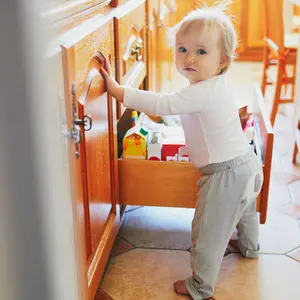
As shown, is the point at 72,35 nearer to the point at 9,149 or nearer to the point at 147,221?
the point at 9,149

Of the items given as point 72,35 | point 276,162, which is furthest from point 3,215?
point 276,162

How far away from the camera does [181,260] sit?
1498mm

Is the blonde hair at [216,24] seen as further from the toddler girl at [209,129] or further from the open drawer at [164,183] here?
the open drawer at [164,183]

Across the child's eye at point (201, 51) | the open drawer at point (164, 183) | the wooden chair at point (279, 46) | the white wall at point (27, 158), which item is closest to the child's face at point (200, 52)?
the child's eye at point (201, 51)

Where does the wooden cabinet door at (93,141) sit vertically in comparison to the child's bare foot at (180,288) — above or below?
above

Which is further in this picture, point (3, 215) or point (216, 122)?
point (216, 122)

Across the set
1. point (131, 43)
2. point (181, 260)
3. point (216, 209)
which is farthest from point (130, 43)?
point (181, 260)

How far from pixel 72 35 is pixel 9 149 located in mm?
570

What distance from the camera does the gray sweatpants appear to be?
1.27 metres

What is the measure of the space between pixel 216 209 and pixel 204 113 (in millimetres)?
246

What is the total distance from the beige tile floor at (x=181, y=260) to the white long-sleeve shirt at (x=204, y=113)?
13.7 inches

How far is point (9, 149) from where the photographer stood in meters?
0.36

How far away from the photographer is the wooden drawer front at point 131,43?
1328mm

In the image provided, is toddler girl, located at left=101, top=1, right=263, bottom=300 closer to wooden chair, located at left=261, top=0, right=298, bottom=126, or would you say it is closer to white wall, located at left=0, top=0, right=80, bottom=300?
white wall, located at left=0, top=0, right=80, bottom=300
